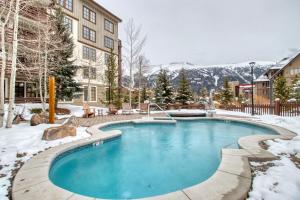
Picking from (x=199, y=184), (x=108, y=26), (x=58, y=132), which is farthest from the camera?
(x=108, y=26)

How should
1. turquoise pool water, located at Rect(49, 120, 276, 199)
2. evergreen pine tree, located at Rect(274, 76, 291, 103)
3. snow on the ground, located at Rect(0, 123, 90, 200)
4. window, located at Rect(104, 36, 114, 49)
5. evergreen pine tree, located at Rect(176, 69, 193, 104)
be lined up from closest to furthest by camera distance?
snow on the ground, located at Rect(0, 123, 90, 200), turquoise pool water, located at Rect(49, 120, 276, 199), evergreen pine tree, located at Rect(176, 69, 193, 104), evergreen pine tree, located at Rect(274, 76, 291, 103), window, located at Rect(104, 36, 114, 49)

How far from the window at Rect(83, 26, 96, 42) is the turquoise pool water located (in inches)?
742

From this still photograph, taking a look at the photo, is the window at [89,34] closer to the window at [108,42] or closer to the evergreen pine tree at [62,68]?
the window at [108,42]

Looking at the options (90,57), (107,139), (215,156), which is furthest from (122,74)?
(215,156)

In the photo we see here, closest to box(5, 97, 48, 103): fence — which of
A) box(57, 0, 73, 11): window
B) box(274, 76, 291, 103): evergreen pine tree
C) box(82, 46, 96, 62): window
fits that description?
box(82, 46, 96, 62): window

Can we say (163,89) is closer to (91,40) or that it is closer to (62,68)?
(62,68)

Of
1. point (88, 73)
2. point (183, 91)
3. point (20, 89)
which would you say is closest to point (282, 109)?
point (183, 91)

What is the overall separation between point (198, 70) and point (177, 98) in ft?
560

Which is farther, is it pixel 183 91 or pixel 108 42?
pixel 108 42

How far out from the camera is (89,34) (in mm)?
23922

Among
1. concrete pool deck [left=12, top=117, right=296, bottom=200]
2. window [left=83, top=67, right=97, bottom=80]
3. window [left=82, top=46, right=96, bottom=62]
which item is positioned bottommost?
concrete pool deck [left=12, top=117, right=296, bottom=200]

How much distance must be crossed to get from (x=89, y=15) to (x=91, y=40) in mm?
3156

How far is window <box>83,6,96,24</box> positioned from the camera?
23131mm

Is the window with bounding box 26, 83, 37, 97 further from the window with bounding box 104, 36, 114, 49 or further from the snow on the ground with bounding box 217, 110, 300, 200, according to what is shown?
the snow on the ground with bounding box 217, 110, 300, 200
